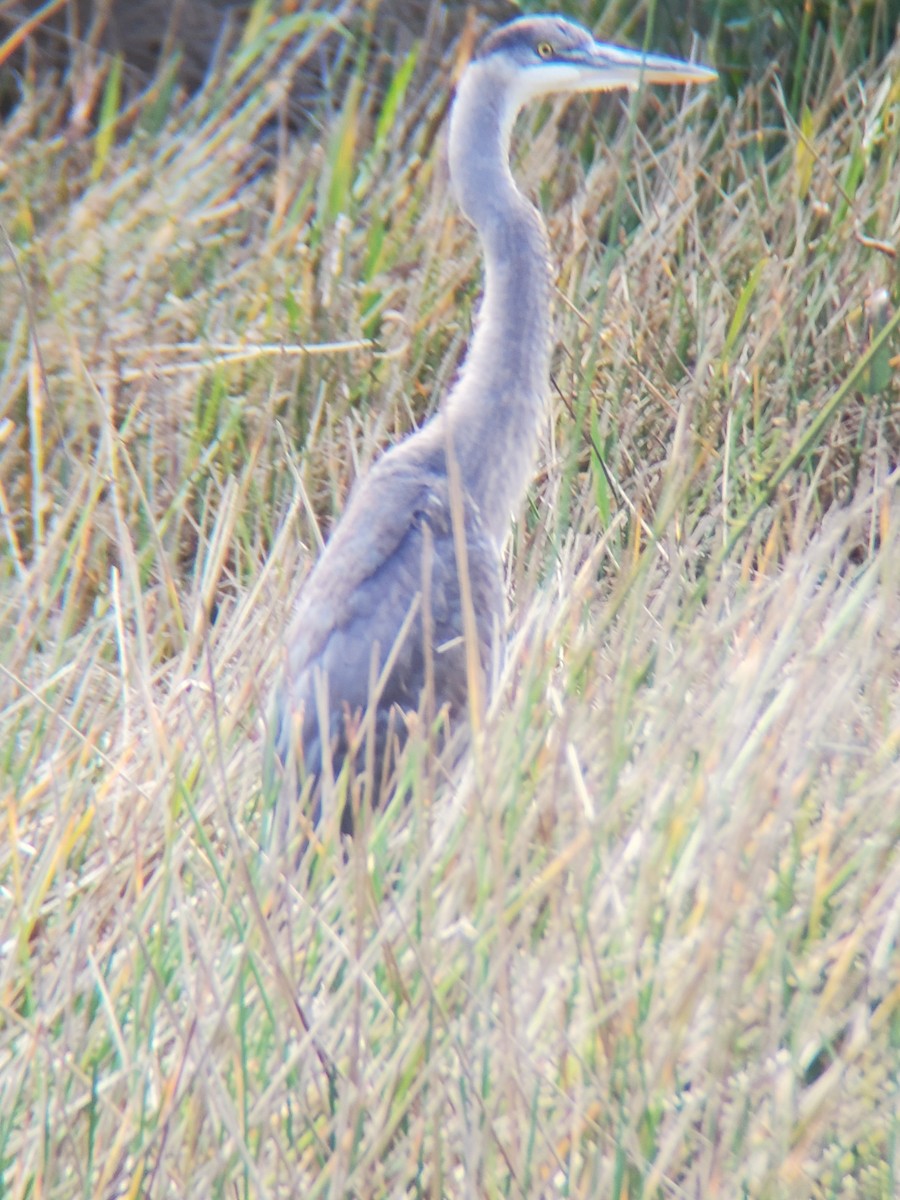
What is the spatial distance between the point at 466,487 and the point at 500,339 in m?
0.27

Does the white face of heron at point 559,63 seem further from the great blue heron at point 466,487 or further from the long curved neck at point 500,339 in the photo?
the long curved neck at point 500,339

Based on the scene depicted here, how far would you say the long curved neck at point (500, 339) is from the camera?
2490mm

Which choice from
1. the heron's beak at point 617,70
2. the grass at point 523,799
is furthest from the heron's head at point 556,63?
the grass at point 523,799

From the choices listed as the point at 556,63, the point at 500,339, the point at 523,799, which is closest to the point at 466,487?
the point at 500,339

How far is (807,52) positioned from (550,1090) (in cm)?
298

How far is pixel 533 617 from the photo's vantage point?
2.08 metres

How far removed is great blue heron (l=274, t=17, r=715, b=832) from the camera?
222 centimetres

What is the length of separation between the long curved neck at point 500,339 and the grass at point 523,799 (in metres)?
0.11

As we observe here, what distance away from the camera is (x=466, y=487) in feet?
7.97

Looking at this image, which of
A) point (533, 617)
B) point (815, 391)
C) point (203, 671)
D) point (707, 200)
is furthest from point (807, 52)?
point (203, 671)

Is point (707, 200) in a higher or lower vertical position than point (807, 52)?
lower

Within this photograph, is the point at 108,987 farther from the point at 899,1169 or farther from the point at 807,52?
the point at 807,52

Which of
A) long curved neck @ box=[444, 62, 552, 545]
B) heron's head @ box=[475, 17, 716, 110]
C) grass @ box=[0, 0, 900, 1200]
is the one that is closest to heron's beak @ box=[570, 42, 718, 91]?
heron's head @ box=[475, 17, 716, 110]

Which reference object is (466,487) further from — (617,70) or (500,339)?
(617,70)
